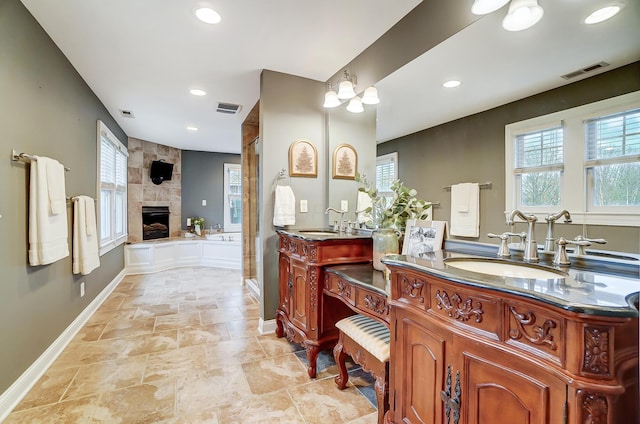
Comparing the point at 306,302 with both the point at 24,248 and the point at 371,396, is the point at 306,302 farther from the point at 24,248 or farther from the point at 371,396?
the point at 24,248

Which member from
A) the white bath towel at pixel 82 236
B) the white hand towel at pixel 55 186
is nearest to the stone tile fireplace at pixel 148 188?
the white bath towel at pixel 82 236

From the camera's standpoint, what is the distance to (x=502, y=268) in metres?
1.30

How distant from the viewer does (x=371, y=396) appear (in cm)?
185

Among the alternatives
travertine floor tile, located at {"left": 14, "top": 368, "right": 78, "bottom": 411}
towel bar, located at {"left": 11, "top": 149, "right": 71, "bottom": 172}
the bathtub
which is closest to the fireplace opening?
the bathtub

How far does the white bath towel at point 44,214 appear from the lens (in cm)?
197

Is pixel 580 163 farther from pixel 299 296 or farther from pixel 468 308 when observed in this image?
pixel 299 296

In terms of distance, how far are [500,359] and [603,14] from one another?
1.36m

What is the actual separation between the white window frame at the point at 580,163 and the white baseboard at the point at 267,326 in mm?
2361

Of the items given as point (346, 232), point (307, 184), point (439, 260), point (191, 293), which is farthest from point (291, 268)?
point (191, 293)

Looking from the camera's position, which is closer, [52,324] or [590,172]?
[590,172]

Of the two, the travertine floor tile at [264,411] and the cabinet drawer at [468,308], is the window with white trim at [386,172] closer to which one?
the cabinet drawer at [468,308]

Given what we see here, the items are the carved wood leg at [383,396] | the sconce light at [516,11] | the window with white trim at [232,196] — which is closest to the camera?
the sconce light at [516,11]

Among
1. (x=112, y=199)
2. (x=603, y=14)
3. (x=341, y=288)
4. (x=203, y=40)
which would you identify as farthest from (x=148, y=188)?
(x=603, y=14)

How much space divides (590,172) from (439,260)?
2.23ft
